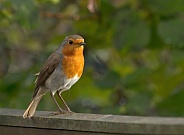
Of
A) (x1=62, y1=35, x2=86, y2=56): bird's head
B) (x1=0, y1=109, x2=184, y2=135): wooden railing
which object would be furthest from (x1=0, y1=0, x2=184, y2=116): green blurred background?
(x1=0, y1=109, x2=184, y2=135): wooden railing

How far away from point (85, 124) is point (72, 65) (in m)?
1.05

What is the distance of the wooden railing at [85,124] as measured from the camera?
2.69 meters

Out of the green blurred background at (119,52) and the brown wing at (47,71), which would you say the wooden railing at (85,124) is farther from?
the green blurred background at (119,52)

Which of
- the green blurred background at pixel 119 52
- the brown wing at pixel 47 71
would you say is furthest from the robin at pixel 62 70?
the green blurred background at pixel 119 52

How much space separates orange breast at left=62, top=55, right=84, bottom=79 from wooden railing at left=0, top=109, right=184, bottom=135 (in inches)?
22.2

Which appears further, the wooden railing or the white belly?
the white belly

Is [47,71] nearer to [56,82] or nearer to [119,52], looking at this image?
[56,82]

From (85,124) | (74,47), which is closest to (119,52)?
(74,47)

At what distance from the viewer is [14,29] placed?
22.9 ft

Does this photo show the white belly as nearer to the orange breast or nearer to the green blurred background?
the orange breast

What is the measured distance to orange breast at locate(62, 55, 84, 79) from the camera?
402 cm

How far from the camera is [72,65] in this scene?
4.05 metres

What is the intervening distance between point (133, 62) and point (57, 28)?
98cm

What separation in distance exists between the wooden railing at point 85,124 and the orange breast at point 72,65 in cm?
57
